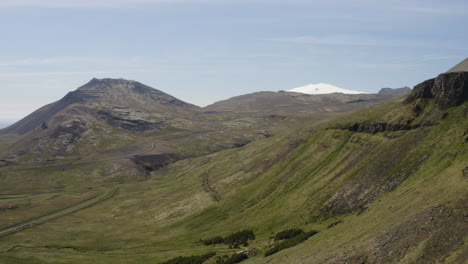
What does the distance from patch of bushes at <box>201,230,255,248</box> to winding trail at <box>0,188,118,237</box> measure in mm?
75363

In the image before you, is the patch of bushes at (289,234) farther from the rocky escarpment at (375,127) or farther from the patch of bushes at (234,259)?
the rocky escarpment at (375,127)

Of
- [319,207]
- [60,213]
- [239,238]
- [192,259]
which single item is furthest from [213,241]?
[60,213]

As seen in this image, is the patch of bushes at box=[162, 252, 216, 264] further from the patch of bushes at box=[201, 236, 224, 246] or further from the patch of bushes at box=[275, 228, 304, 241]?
the patch of bushes at box=[275, 228, 304, 241]

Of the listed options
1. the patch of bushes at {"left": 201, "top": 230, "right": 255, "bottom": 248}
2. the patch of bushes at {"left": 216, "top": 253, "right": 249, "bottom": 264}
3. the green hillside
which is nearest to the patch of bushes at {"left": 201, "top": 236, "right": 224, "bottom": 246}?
the patch of bushes at {"left": 201, "top": 230, "right": 255, "bottom": 248}

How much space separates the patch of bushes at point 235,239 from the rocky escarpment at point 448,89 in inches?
2871

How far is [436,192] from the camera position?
→ 62656 millimetres

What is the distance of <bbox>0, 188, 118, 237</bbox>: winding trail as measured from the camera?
406 feet

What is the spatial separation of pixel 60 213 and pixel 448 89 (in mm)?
159344

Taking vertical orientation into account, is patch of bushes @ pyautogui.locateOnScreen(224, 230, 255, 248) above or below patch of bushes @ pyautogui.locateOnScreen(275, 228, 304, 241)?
below

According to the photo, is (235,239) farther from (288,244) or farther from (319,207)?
(319,207)

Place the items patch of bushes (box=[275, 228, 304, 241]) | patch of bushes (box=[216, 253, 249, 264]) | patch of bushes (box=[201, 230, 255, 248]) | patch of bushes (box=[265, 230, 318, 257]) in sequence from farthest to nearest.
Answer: patch of bushes (box=[201, 230, 255, 248]) → patch of bushes (box=[275, 228, 304, 241]) → patch of bushes (box=[265, 230, 318, 257]) → patch of bushes (box=[216, 253, 249, 264])

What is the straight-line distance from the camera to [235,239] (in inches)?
3615

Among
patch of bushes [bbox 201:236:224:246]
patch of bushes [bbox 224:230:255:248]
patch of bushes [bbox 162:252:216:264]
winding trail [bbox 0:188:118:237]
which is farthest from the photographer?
winding trail [bbox 0:188:118:237]

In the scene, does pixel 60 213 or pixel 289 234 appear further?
pixel 60 213
